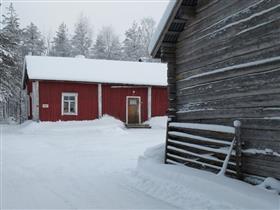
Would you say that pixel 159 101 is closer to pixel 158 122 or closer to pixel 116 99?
pixel 158 122

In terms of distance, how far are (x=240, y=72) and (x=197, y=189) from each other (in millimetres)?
2493

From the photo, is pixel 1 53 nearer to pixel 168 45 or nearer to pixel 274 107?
pixel 168 45

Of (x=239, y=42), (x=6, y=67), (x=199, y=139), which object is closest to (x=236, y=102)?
(x=239, y=42)

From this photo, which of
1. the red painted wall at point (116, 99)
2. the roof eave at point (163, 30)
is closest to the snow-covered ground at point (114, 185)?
the roof eave at point (163, 30)

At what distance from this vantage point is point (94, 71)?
2934cm

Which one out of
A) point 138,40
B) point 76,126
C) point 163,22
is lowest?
point 76,126

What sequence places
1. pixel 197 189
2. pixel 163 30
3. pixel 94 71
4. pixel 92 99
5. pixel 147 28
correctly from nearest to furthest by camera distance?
pixel 197 189 < pixel 163 30 < pixel 92 99 < pixel 94 71 < pixel 147 28

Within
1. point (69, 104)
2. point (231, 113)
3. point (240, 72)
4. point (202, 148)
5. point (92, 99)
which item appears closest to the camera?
point (240, 72)

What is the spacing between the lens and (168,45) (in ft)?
35.7

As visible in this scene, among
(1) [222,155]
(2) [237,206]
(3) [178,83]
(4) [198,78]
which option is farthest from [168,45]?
(2) [237,206]

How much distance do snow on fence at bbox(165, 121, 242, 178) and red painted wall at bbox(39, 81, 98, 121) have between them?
17293 millimetres

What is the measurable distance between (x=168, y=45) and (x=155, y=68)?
71.1 ft

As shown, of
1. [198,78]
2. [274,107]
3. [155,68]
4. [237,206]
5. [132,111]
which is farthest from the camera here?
[155,68]

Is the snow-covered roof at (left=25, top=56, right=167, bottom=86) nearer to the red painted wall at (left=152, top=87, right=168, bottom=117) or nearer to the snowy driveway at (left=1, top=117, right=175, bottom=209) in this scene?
the red painted wall at (left=152, top=87, right=168, bottom=117)
